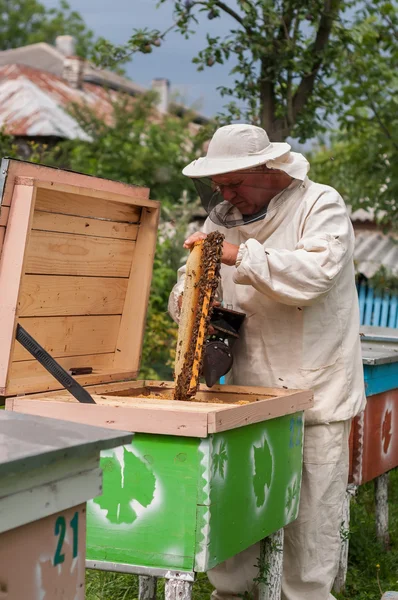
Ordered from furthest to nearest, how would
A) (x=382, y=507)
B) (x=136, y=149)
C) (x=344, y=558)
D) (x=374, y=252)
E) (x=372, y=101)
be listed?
(x=136, y=149)
(x=374, y=252)
(x=372, y=101)
(x=382, y=507)
(x=344, y=558)

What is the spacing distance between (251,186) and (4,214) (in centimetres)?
79

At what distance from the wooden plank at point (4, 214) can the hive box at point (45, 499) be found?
89 cm

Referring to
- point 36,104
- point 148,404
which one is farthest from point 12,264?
point 36,104

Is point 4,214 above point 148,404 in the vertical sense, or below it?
above

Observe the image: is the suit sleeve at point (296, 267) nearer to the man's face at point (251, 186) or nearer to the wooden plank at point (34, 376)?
the man's face at point (251, 186)

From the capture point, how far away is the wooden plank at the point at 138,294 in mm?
3027

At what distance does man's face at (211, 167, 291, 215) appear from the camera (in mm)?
2725

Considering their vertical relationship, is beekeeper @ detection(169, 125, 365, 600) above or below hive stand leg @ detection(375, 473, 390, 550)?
above

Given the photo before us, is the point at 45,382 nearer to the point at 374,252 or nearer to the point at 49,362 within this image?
the point at 49,362

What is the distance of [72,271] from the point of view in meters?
2.77

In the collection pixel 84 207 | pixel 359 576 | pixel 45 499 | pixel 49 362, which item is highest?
pixel 84 207

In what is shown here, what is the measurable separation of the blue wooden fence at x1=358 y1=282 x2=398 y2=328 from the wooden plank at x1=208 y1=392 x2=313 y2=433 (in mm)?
7114

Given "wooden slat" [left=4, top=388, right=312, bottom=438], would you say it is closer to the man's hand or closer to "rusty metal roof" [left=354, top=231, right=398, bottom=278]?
the man's hand

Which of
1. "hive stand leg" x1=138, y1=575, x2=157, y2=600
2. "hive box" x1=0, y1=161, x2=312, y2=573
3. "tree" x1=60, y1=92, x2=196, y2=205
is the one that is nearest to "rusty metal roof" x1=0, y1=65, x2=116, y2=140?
"tree" x1=60, y1=92, x2=196, y2=205
